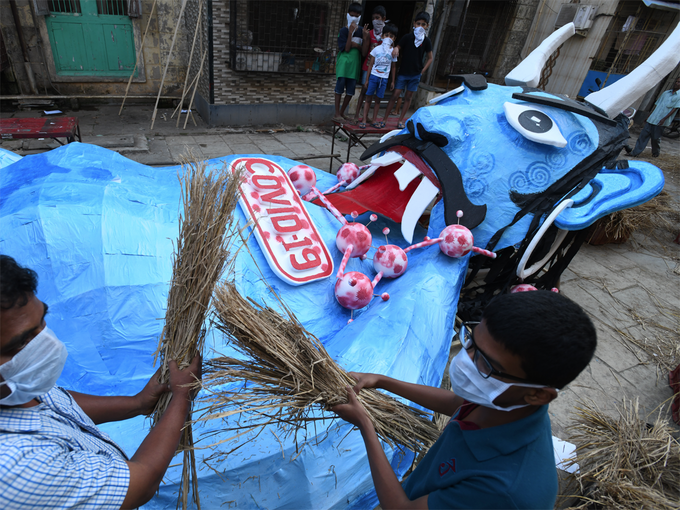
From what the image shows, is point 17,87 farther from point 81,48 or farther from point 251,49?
point 251,49

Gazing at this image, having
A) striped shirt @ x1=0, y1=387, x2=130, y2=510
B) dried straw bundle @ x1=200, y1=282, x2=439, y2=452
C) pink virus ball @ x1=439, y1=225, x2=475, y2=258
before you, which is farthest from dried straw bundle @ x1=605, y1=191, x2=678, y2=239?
striped shirt @ x1=0, y1=387, x2=130, y2=510

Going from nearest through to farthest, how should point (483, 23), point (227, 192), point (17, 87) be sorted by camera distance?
point (227, 192)
point (17, 87)
point (483, 23)

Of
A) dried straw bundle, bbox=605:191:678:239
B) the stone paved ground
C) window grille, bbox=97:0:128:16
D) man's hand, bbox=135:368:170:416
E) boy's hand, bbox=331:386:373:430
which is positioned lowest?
the stone paved ground

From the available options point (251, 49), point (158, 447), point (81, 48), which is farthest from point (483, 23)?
point (158, 447)

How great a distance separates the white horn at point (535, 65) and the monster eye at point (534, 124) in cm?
86

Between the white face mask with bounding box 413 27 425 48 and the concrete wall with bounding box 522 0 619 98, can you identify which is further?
the concrete wall with bounding box 522 0 619 98

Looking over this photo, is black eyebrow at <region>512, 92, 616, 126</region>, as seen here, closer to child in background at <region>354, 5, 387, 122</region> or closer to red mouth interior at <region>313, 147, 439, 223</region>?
red mouth interior at <region>313, 147, 439, 223</region>

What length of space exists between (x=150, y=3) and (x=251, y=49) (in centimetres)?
227

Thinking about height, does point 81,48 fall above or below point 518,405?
below

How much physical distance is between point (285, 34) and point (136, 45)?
3.08 metres

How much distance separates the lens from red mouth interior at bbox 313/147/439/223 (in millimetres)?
3305

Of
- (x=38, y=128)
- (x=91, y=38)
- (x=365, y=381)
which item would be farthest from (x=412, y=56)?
(x=365, y=381)

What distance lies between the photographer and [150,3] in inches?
308

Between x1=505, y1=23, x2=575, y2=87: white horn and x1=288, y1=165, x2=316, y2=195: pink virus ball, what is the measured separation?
221 centimetres
